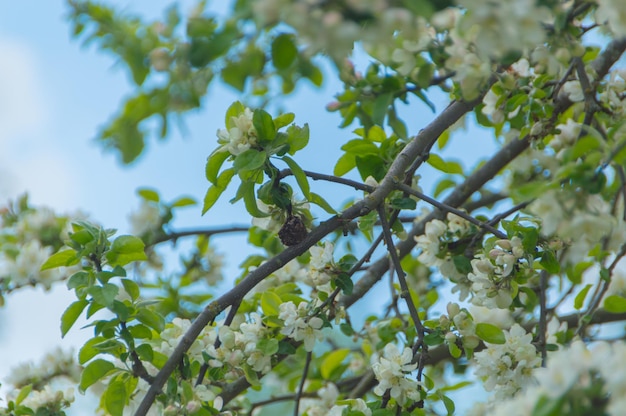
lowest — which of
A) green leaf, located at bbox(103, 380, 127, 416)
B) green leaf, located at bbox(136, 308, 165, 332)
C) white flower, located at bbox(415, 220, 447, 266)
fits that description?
green leaf, located at bbox(103, 380, 127, 416)

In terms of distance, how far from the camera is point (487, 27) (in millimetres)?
816

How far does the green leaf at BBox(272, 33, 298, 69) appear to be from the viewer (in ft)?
2.76

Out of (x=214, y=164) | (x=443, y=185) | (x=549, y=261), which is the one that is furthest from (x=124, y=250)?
(x=443, y=185)

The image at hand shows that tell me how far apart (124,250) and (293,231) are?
0.98 feet

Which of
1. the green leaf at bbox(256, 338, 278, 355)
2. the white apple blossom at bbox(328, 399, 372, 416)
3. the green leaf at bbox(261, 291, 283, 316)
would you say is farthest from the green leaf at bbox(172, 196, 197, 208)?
the white apple blossom at bbox(328, 399, 372, 416)

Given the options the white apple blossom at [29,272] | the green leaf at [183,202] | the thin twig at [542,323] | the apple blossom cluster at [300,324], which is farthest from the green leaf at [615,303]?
the white apple blossom at [29,272]

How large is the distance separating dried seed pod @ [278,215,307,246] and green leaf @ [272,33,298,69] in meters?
0.47

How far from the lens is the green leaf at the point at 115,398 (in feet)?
4.32

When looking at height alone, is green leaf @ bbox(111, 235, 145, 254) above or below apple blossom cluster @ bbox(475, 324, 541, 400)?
above

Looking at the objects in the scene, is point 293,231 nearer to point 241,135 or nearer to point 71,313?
point 241,135

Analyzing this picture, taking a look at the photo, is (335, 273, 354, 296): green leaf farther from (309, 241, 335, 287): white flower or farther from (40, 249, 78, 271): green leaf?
(40, 249, 78, 271): green leaf

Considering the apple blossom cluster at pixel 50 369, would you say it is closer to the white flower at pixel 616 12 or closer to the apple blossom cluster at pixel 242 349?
the apple blossom cluster at pixel 242 349

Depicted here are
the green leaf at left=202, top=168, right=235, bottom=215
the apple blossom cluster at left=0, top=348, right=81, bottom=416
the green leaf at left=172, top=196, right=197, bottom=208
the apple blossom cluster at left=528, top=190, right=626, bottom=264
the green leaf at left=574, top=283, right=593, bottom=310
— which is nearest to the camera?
the apple blossom cluster at left=528, top=190, right=626, bottom=264

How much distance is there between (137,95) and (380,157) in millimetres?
751
